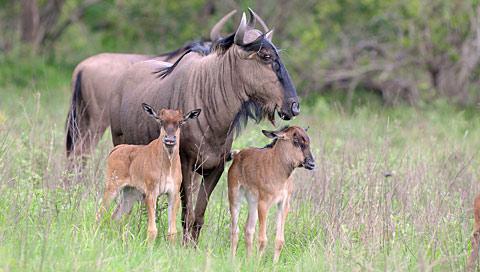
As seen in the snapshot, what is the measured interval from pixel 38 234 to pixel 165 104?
6.69ft

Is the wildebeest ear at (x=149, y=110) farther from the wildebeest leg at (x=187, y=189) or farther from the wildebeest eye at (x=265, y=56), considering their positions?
the wildebeest eye at (x=265, y=56)

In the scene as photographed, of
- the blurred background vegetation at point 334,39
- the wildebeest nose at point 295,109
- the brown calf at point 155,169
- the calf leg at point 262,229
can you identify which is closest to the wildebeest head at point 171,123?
the brown calf at point 155,169

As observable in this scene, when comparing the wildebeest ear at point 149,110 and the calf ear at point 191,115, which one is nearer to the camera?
the calf ear at point 191,115

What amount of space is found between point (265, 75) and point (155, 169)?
3.79 ft

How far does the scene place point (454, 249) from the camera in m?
7.82

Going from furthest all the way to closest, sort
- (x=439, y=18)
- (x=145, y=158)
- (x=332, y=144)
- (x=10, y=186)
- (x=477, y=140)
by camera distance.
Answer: (x=439, y=18) → (x=477, y=140) → (x=332, y=144) → (x=10, y=186) → (x=145, y=158)

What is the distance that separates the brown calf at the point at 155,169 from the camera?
25.7 feet

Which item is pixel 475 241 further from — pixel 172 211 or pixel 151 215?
pixel 151 215

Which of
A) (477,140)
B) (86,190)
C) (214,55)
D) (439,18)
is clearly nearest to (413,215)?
(214,55)

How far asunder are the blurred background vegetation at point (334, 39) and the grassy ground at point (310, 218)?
8.07 metres

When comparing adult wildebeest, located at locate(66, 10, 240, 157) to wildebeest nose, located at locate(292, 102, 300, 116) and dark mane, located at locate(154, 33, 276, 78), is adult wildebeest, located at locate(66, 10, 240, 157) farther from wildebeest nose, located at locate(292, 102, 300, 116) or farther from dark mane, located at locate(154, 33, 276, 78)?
wildebeest nose, located at locate(292, 102, 300, 116)

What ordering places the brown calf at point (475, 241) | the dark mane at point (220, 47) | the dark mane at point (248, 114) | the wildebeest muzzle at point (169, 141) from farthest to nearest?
the dark mane at point (248, 114)
the dark mane at point (220, 47)
the wildebeest muzzle at point (169, 141)
the brown calf at point (475, 241)

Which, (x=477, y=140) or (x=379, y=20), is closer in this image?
(x=477, y=140)

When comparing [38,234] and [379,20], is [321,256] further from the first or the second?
[379,20]
